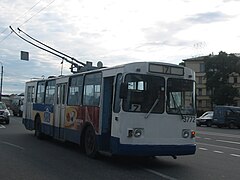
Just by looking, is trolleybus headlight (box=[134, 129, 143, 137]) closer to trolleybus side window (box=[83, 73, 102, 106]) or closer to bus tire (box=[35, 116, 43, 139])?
trolleybus side window (box=[83, 73, 102, 106])

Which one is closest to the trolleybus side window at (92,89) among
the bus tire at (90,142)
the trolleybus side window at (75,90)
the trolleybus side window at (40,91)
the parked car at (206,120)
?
the trolleybus side window at (75,90)

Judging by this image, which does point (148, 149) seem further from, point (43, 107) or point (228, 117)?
point (228, 117)

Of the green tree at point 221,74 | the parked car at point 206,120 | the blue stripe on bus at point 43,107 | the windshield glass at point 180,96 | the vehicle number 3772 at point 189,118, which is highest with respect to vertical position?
the green tree at point 221,74

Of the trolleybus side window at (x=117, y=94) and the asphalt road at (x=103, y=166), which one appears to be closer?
the asphalt road at (x=103, y=166)

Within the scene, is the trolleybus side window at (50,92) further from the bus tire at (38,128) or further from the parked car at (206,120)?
the parked car at (206,120)

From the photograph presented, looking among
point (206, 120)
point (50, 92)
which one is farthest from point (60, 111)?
point (206, 120)

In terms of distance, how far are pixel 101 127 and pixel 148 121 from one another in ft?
5.71

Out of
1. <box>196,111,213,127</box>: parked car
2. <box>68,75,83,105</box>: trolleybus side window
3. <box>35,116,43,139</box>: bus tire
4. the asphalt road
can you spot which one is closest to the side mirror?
the asphalt road

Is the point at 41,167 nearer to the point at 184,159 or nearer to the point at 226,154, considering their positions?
the point at 184,159

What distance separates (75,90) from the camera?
1457cm

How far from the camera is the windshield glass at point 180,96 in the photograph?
36.9 feet

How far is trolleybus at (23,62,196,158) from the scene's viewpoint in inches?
421

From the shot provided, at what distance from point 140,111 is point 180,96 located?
4.47 feet

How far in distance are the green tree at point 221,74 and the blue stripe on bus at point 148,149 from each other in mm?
62690
